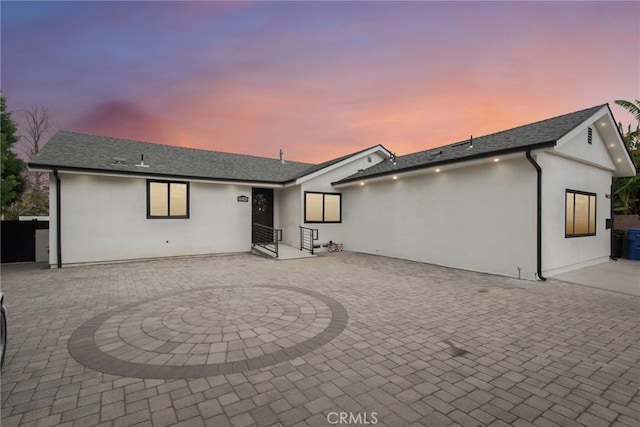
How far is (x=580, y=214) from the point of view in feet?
28.3

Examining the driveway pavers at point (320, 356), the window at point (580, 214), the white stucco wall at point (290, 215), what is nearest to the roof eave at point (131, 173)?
the white stucco wall at point (290, 215)

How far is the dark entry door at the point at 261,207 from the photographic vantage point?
13059 mm

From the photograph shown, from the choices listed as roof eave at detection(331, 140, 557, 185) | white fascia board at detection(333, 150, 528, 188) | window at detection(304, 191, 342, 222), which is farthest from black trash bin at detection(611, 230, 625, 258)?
Answer: window at detection(304, 191, 342, 222)

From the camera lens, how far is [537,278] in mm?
6789

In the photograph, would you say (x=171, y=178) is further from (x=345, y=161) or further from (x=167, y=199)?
(x=345, y=161)

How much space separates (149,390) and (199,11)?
37.3 ft

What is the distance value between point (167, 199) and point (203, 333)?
8.22 metres

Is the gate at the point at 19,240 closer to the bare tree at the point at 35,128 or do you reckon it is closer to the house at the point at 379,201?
the house at the point at 379,201

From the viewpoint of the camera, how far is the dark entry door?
1306cm

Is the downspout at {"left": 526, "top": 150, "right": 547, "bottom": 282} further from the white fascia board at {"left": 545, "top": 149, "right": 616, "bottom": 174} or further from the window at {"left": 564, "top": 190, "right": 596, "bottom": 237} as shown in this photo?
the window at {"left": 564, "top": 190, "right": 596, "bottom": 237}

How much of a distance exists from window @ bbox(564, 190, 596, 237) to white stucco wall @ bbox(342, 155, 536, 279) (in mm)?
2120

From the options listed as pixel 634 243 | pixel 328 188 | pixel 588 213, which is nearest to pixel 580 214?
pixel 588 213

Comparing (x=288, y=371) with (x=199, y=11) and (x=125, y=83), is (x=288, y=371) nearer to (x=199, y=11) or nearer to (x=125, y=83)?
(x=199, y=11)

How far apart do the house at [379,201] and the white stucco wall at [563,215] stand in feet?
0.18
